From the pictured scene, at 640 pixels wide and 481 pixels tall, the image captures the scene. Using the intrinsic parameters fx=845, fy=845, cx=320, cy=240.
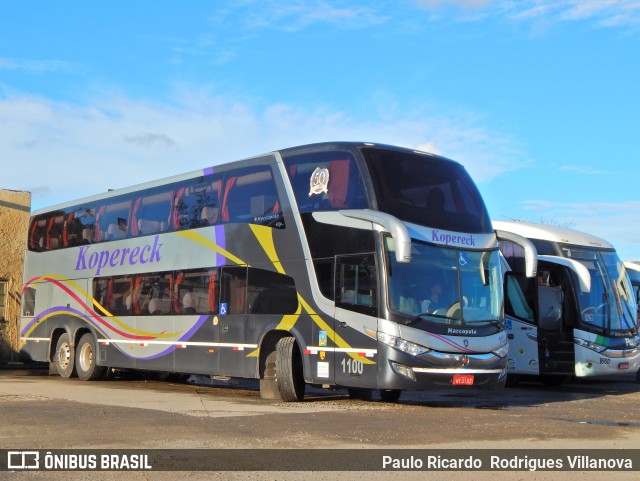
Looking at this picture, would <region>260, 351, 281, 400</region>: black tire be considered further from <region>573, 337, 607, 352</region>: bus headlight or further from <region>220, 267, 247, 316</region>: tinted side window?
<region>573, 337, 607, 352</region>: bus headlight

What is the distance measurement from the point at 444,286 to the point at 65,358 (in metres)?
12.1

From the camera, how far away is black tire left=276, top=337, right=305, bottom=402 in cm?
1448

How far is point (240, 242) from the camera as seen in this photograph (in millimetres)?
15977

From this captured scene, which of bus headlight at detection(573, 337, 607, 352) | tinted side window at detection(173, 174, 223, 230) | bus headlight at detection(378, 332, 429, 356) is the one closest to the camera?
bus headlight at detection(378, 332, 429, 356)

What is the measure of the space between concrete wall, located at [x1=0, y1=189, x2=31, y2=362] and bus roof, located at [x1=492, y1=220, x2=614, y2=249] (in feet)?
55.0

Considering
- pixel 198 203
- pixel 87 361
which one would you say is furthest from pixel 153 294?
pixel 87 361

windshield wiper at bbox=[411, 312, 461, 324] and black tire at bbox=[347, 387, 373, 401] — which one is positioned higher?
windshield wiper at bbox=[411, 312, 461, 324]

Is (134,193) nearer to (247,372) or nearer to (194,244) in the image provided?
(194,244)

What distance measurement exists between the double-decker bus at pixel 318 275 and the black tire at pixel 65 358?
2.60 m

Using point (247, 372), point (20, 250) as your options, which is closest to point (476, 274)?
point (247, 372)

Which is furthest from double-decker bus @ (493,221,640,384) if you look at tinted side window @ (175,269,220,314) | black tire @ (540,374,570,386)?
tinted side window @ (175,269,220,314)

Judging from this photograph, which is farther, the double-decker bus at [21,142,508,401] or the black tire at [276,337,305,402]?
the black tire at [276,337,305,402]

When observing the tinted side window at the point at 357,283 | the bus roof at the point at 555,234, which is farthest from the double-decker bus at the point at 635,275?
the tinted side window at the point at 357,283

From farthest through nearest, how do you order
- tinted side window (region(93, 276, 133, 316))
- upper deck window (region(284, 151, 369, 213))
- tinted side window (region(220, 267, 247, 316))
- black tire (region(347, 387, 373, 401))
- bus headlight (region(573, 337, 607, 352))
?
1. tinted side window (region(93, 276, 133, 316))
2. bus headlight (region(573, 337, 607, 352))
3. tinted side window (region(220, 267, 247, 316))
4. black tire (region(347, 387, 373, 401))
5. upper deck window (region(284, 151, 369, 213))
